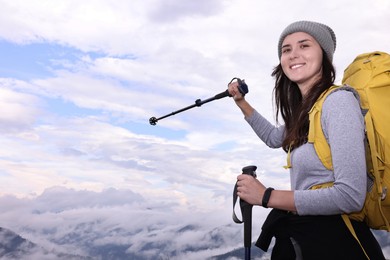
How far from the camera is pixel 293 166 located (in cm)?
350

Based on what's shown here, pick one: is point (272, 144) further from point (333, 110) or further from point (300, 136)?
point (333, 110)

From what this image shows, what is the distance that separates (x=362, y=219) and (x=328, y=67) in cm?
139

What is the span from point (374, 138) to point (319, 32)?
1179mm

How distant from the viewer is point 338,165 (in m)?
3.09

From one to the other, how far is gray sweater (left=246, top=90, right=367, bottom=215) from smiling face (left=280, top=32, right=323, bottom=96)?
582 mm

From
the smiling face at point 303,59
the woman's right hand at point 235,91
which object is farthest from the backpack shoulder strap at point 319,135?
the woman's right hand at point 235,91

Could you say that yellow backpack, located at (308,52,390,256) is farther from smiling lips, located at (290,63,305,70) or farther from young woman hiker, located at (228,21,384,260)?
smiling lips, located at (290,63,305,70)

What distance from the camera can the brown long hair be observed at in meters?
3.55

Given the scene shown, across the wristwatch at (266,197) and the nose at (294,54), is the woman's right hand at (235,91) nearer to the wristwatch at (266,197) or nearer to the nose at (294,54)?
the nose at (294,54)

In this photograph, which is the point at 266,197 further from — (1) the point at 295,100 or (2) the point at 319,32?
(2) the point at 319,32

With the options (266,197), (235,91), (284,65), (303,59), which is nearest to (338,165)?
(266,197)

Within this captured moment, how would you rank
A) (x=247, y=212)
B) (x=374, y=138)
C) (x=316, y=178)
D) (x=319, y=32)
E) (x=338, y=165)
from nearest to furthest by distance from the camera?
(x=338, y=165) < (x=374, y=138) < (x=316, y=178) < (x=247, y=212) < (x=319, y=32)

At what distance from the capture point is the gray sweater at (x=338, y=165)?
307 cm

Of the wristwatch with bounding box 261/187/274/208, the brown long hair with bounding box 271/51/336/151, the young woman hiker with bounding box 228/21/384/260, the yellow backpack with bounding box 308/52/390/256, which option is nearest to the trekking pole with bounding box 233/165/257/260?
the young woman hiker with bounding box 228/21/384/260
